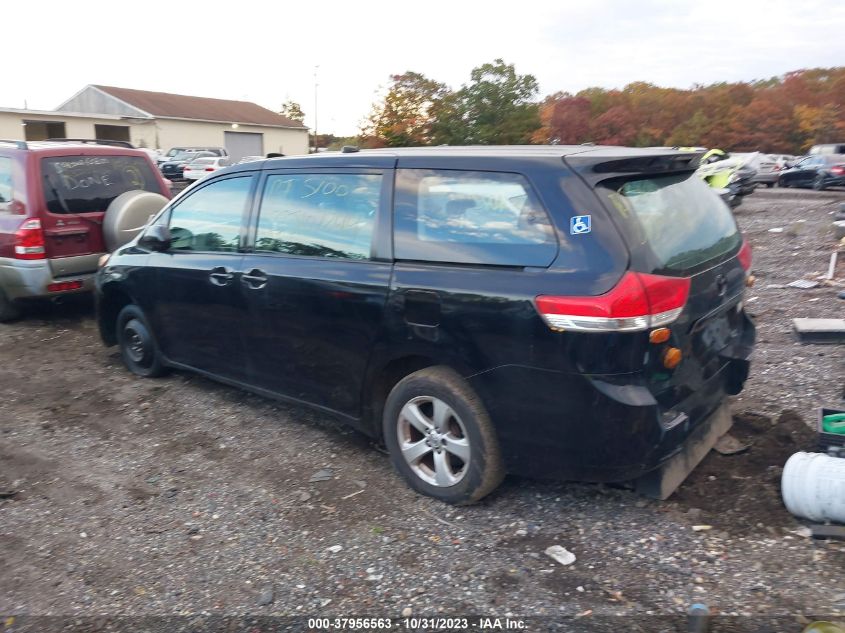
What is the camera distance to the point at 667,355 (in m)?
3.24

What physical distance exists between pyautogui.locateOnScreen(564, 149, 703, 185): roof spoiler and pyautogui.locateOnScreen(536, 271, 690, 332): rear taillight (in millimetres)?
537

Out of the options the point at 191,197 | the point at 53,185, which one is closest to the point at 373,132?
the point at 53,185

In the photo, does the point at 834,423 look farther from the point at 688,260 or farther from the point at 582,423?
the point at 582,423

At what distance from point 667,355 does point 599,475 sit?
63 centimetres

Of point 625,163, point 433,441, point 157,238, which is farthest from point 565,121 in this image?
point 433,441

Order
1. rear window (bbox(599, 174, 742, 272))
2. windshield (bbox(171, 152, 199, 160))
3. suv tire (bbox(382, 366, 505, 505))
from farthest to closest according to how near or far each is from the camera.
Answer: windshield (bbox(171, 152, 199, 160)) < suv tire (bbox(382, 366, 505, 505)) < rear window (bbox(599, 174, 742, 272))

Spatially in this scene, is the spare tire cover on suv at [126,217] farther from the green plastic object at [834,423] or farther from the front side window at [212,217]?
the green plastic object at [834,423]

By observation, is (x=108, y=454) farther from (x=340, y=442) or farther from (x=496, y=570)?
(x=496, y=570)

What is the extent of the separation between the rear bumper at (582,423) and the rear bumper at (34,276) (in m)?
5.31

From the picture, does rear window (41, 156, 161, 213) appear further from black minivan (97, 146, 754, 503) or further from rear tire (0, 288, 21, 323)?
black minivan (97, 146, 754, 503)

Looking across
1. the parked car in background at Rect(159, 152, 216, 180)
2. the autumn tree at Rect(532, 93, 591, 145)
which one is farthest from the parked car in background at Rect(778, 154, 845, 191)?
the parked car in background at Rect(159, 152, 216, 180)

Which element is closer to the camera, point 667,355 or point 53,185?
point 667,355

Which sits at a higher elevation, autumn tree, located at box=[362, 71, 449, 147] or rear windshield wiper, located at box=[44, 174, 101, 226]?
autumn tree, located at box=[362, 71, 449, 147]

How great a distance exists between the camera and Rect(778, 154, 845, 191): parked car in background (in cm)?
2539
